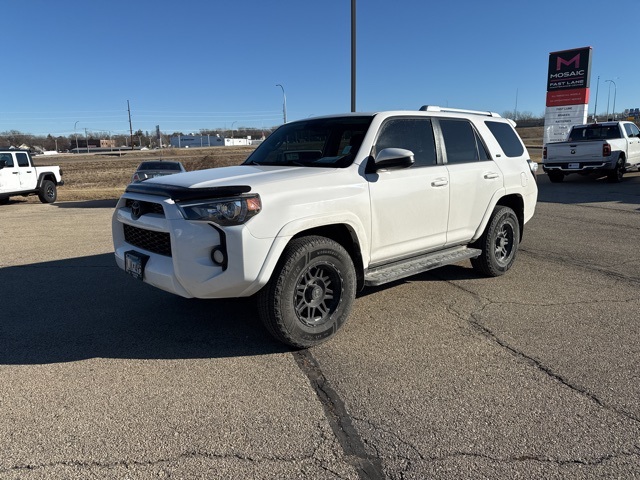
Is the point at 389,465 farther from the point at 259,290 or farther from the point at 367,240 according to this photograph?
the point at 367,240

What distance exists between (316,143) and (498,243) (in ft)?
8.85

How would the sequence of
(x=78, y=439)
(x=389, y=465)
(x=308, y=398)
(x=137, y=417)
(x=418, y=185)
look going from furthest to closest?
(x=418, y=185)
(x=308, y=398)
(x=137, y=417)
(x=78, y=439)
(x=389, y=465)

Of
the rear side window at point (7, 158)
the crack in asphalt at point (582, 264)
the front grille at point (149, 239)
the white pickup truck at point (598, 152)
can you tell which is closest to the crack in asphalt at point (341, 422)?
the front grille at point (149, 239)

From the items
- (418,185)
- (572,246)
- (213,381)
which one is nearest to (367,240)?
(418,185)

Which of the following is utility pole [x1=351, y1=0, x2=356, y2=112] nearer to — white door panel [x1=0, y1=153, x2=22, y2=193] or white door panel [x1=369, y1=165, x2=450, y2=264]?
white door panel [x1=369, y1=165, x2=450, y2=264]

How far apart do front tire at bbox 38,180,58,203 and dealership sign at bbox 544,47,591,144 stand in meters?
24.0

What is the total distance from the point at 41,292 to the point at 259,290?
3326 millimetres

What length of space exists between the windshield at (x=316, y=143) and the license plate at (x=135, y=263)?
165cm

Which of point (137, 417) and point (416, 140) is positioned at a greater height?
point (416, 140)

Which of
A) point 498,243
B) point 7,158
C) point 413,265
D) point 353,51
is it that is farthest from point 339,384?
point 7,158

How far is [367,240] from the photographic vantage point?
4.34 metres

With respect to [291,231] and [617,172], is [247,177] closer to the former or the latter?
[291,231]

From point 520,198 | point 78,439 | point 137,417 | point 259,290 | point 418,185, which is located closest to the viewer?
point 78,439

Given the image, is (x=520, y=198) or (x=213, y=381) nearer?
(x=213, y=381)
